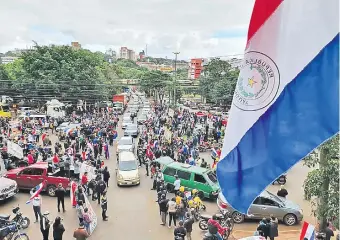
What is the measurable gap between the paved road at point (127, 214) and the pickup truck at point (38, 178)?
50 centimetres

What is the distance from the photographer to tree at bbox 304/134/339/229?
11.1 metres

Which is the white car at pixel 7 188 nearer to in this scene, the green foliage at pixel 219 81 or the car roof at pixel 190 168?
the car roof at pixel 190 168

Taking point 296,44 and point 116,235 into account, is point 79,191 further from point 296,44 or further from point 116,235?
point 296,44

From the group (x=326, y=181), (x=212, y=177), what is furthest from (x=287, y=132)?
(x=212, y=177)

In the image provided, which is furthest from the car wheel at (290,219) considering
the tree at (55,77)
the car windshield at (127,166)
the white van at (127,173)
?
the tree at (55,77)

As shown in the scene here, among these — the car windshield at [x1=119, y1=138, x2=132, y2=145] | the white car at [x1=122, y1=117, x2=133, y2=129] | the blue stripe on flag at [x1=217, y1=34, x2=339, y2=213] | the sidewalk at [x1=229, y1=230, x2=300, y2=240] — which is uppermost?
the blue stripe on flag at [x1=217, y1=34, x2=339, y2=213]

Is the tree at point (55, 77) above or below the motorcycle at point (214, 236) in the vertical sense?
above

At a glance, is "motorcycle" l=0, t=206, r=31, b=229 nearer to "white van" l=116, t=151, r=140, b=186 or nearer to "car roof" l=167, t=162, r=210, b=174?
"white van" l=116, t=151, r=140, b=186

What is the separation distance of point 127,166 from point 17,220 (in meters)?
8.04

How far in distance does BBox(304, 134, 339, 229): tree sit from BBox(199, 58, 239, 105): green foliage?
4368 centimetres

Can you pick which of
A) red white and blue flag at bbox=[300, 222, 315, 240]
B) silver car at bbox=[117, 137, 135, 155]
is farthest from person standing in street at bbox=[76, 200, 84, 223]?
silver car at bbox=[117, 137, 135, 155]

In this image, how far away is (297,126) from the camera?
3.72m

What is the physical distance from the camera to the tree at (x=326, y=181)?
1109cm

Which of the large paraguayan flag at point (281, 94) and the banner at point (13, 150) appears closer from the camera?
the large paraguayan flag at point (281, 94)
